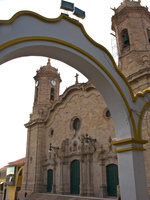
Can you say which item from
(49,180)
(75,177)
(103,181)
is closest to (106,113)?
(103,181)

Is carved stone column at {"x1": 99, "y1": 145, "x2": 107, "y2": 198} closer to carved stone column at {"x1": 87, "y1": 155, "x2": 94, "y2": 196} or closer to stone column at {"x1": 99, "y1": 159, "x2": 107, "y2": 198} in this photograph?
stone column at {"x1": 99, "y1": 159, "x2": 107, "y2": 198}

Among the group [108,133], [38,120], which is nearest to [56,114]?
[38,120]

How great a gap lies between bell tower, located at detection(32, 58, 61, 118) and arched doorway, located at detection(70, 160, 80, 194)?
8081 mm

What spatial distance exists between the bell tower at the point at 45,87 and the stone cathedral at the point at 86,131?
5.0 inches

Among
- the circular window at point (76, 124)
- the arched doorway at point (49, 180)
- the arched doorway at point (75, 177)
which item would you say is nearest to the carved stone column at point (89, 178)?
the arched doorway at point (75, 177)

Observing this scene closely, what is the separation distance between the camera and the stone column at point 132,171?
546 cm

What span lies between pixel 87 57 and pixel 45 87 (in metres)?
18.0

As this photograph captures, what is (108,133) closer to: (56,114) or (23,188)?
(56,114)

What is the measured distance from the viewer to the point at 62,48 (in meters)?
5.05

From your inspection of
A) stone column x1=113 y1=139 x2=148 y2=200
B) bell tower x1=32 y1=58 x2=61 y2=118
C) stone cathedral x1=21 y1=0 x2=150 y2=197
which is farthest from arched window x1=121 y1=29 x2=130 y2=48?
bell tower x1=32 y1=58 x2=61 y2=118

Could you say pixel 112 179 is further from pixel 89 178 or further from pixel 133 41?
pixel 133 41

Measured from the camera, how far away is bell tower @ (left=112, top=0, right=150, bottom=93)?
39.4 ft

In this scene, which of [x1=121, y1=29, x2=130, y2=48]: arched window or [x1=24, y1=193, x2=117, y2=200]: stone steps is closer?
[x1=24, y1=193, x2=117, y2=200]: stone steps

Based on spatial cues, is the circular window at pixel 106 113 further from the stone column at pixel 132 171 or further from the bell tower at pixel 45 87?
the bell tower at pixel 45 87
